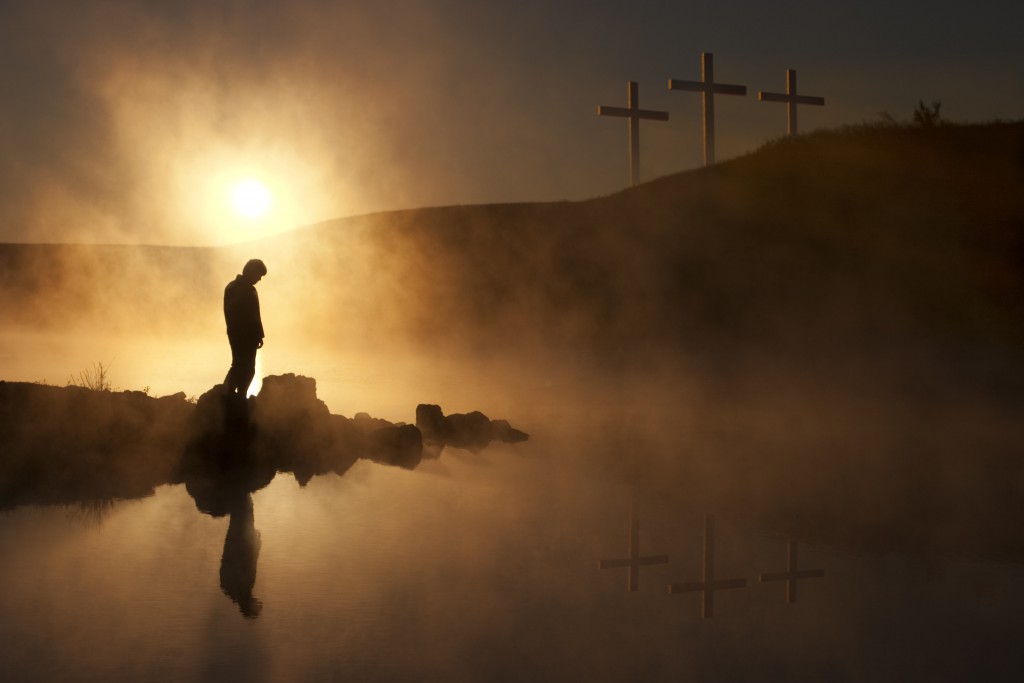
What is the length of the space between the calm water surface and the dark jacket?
9.54ft

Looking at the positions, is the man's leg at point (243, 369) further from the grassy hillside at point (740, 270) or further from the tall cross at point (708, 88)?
the tall cross at point (708, 88)

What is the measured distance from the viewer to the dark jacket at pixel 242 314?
14.6 metres

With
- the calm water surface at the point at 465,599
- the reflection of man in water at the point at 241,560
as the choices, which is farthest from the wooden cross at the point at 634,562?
the reflection of man in water at the point at 241,560

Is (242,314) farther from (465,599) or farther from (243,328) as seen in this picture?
(465,599)

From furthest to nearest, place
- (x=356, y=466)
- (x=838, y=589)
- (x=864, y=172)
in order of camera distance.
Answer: (x=864, y=172) → (x=356, y=466) → (x=838, y=589)

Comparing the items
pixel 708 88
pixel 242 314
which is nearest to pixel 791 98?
pixel 708 88

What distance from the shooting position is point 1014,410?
66.5ft

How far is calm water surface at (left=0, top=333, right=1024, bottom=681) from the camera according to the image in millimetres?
6340

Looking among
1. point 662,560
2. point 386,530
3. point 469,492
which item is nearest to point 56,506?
point 386,530

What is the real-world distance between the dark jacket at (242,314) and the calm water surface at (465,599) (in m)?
2.91

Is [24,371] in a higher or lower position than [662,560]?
higher

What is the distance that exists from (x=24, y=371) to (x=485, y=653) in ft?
64.8

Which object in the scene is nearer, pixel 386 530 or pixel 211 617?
pixel 211 617

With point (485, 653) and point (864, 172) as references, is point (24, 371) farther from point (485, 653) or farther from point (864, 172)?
point (864, 172)
